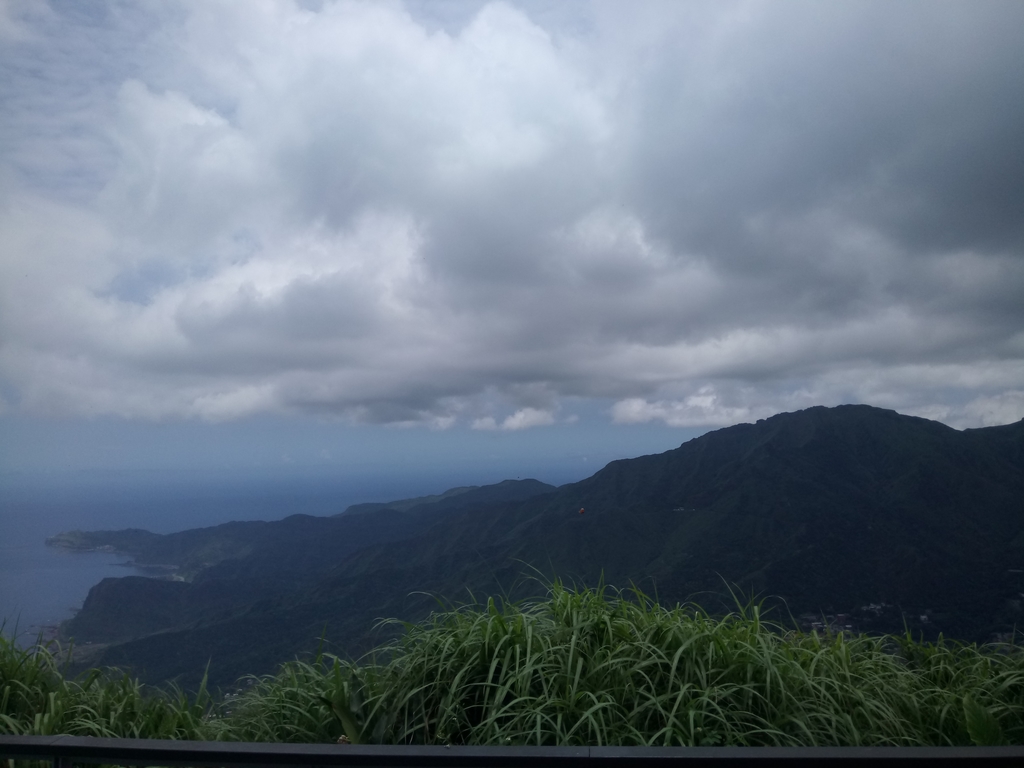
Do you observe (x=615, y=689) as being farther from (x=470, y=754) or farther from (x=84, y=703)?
(x=84, y=703)

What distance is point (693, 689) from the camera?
2.82 meters

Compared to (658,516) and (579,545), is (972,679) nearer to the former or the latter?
(579,545)

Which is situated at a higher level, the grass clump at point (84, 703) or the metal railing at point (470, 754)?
the metal railing at point (470, 754)

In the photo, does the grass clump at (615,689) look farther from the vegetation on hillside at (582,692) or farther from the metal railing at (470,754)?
the metal railing at (470,754)

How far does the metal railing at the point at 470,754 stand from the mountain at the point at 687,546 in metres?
1.90

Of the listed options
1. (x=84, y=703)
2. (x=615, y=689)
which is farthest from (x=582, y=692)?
(x=84, y=703)

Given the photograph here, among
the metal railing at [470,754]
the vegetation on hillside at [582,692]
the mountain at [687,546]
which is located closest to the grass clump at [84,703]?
the vegetation on hillside at [582,692]

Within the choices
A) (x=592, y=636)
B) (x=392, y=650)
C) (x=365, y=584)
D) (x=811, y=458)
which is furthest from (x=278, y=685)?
(x=811, y=458)

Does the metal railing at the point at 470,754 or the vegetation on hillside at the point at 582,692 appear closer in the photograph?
the metal railing at the point at 470,754

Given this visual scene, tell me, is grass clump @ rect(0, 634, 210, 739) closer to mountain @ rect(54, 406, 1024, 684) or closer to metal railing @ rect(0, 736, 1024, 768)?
mountain @ rect(54, 406, 1024, 684)

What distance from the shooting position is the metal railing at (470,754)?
1.91 metres

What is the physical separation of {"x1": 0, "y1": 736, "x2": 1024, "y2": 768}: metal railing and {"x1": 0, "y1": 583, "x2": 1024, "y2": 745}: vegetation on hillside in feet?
2.06

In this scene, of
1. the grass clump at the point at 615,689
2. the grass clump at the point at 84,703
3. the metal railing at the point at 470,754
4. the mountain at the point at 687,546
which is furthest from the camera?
the mountain at the point at 687,546

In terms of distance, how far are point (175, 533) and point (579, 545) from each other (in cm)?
1178
